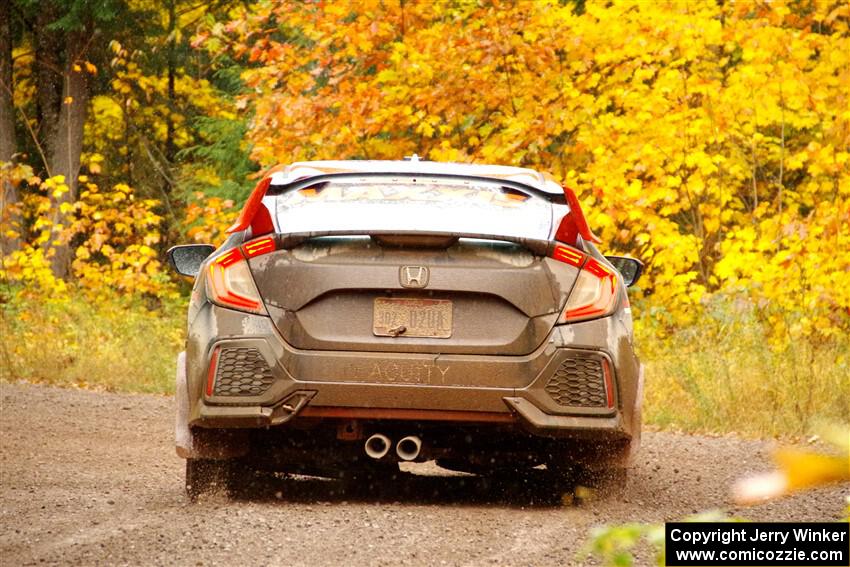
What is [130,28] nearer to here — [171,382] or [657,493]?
[171,382]

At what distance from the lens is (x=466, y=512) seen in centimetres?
602

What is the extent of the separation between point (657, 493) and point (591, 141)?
1002cm

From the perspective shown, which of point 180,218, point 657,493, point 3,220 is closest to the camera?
point 657,493

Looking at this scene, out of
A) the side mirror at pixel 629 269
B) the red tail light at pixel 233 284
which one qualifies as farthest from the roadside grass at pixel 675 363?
the red tail light at pixel 233 284

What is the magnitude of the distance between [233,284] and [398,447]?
958 millimetres

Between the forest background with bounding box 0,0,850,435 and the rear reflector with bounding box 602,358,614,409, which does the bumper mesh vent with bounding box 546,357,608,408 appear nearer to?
the rear reflector with bounding box 602,358,614,409

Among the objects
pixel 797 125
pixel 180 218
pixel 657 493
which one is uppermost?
pixel 797 125

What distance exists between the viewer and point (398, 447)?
5.91 m

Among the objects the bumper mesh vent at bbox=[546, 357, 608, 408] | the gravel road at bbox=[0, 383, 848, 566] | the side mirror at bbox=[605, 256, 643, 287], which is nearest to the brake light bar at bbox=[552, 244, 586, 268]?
the bumper mesh vent at bbox=[546, 357, 608, 408]

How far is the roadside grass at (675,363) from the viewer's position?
1106cm

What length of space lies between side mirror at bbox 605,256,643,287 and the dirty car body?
0.80m

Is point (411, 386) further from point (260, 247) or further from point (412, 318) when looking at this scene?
point (260, 247)

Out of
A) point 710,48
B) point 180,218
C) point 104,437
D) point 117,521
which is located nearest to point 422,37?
point 710,48

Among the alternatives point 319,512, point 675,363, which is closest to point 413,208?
point 319,512
